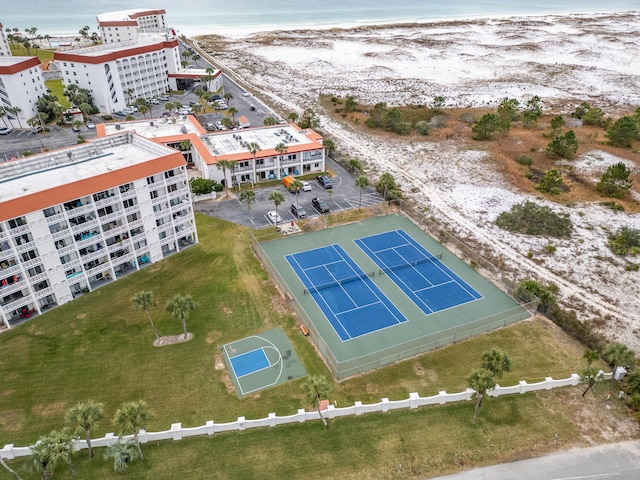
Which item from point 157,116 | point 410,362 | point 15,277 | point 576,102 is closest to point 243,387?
point 410,362

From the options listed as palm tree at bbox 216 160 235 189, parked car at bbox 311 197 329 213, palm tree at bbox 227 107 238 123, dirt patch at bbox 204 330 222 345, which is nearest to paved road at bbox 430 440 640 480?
dirt patch at bbox 204 330 222 345

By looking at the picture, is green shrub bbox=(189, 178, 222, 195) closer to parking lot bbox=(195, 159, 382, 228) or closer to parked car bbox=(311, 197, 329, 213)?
parking lot bbox=(195, 159, 382, 228)

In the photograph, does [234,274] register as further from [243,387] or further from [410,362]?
[410,362]

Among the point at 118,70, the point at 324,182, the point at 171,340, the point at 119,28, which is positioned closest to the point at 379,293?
the point at 171,340

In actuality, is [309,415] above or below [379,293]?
above

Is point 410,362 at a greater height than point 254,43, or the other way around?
point 254,43

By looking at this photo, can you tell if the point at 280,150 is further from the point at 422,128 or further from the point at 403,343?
the point at 403,343
